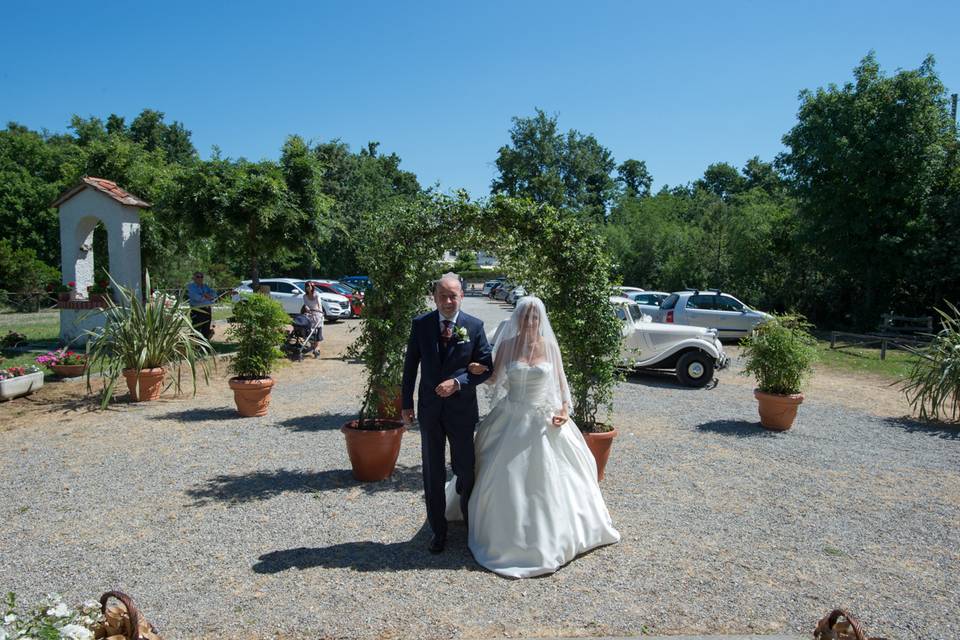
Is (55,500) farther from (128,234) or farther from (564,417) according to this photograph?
(128,234)

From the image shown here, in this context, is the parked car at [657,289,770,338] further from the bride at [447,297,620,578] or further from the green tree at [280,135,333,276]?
the bride at [447,297,620,578]

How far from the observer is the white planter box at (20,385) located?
29.2 ft

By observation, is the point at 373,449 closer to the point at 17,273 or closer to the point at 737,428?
the point at 737,428

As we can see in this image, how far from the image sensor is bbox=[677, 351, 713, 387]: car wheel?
11.7 m

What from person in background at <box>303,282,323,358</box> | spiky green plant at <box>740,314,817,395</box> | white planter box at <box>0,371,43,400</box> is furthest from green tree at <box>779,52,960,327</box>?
white planter box at <box>0,371,43,400</box>

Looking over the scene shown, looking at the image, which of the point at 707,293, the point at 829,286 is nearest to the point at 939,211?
the point at 829,286

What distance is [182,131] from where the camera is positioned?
52.3 meters

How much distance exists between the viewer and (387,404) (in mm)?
6141

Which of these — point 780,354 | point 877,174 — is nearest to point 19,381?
point 780,354

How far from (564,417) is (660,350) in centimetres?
786

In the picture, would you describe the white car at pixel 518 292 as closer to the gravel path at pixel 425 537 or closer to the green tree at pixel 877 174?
the gravel path at pixel 425 537

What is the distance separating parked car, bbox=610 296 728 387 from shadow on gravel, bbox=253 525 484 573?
7.63 m

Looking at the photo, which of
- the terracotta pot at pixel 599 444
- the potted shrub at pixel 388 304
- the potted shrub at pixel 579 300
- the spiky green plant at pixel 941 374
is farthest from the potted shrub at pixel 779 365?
the potted shrub at pixel 388 304

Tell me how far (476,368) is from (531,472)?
81 centimetres
